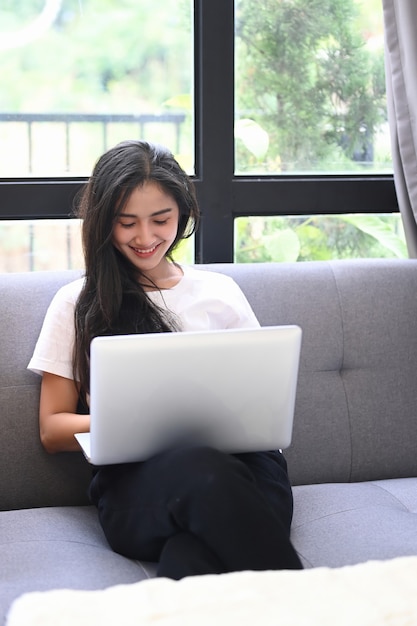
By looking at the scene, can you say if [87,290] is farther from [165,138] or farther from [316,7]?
[316,7]

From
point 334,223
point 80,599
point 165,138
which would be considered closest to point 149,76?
point 165,138

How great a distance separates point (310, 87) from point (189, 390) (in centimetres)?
138

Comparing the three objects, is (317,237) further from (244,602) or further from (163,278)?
(244,602)

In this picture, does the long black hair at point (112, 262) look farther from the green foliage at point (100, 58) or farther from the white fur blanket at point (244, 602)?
the white fur blanket at point (244, 602)

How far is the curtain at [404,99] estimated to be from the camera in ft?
7.84

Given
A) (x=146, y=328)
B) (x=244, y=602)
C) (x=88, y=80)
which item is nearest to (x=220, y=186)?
(x=88, y=80)

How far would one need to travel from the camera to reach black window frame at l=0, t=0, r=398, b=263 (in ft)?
7.84

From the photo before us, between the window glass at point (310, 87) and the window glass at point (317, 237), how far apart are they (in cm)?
15

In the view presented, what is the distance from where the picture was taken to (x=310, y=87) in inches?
103

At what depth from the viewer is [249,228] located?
260 centimetres

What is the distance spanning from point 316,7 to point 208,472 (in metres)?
1.58

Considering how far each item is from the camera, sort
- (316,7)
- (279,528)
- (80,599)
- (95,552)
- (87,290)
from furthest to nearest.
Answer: (316,7) → (87,290) → (95,552) → (279,528) → (80,599)

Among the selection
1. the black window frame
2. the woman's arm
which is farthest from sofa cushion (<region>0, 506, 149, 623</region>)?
the black window frame

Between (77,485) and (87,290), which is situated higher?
(87,290)
